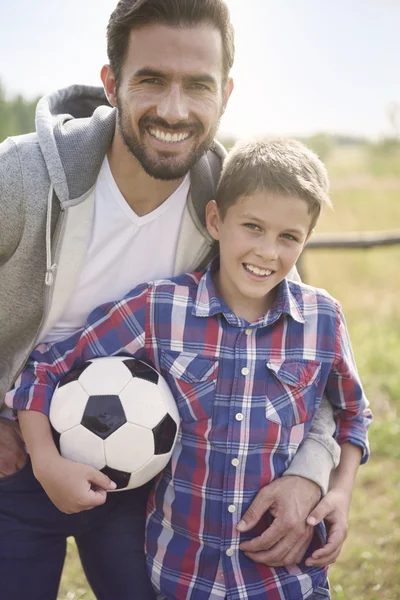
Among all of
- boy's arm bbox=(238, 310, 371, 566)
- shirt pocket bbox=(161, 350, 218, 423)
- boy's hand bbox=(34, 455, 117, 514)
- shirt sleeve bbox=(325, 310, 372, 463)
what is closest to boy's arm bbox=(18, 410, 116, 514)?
boy's hand bbox=(34, 455, 117, 514)

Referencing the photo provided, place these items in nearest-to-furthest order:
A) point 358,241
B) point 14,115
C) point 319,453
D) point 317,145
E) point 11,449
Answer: point 319,453, point 11,449, point 317,145, point 358,241, point 14,115

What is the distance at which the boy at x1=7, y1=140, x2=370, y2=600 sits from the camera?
222cm

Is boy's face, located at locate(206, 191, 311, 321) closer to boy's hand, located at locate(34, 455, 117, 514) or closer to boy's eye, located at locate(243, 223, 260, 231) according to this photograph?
Answer: boy's eye, located at locate(243, 223, 260, 231)

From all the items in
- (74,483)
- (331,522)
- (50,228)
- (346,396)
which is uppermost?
(50,228)

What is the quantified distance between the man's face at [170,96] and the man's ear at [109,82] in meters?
0.09

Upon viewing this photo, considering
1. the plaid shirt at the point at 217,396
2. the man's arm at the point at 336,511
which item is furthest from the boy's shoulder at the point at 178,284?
the man's arm at the point at 336,511

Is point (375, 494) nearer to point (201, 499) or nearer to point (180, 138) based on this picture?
point (201, 499)

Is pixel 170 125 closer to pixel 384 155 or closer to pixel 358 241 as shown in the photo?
pixel 358 241

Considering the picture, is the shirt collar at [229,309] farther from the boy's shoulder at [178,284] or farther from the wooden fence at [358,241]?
the wooden fence at [358,241]

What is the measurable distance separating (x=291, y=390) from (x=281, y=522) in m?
0.47

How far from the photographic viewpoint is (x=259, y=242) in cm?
228

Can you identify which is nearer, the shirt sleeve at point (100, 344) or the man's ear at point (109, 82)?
the shirt sleeve at point (100, 344)

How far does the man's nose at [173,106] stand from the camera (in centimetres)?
240

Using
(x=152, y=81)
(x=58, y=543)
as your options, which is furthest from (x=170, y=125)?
(x=58, y=543)
